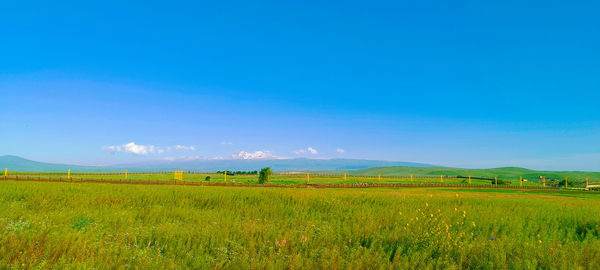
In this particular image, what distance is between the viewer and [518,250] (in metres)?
6.93

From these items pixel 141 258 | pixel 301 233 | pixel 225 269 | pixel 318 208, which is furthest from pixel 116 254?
pixel 318 208

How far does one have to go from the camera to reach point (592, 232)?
10.6 meters

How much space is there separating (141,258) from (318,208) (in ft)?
26.7

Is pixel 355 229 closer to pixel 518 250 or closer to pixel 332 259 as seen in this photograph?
→ pixel 332 259

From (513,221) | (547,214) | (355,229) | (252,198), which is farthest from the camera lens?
(252,198)

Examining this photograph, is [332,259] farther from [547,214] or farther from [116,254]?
[547,214]

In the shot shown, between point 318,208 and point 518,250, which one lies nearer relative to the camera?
point 518,250

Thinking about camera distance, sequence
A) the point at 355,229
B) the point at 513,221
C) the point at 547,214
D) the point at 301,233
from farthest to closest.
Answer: the point at 547,214 < the point at 513,221 < the point at 355,229 < the point at 301,233

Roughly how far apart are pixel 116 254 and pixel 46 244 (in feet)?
4.25

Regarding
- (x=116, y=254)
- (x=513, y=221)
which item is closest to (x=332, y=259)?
(x=116, y=254)

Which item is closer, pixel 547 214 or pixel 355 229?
pixel 355 229

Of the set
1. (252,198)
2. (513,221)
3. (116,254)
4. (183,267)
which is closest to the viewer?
(183,267)

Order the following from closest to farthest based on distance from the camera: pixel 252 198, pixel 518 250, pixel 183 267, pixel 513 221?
pixel 183 267
pixel 518 250
pixel 513 221
pixel 252 198

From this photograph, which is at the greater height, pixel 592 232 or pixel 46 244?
pixel 46 244
